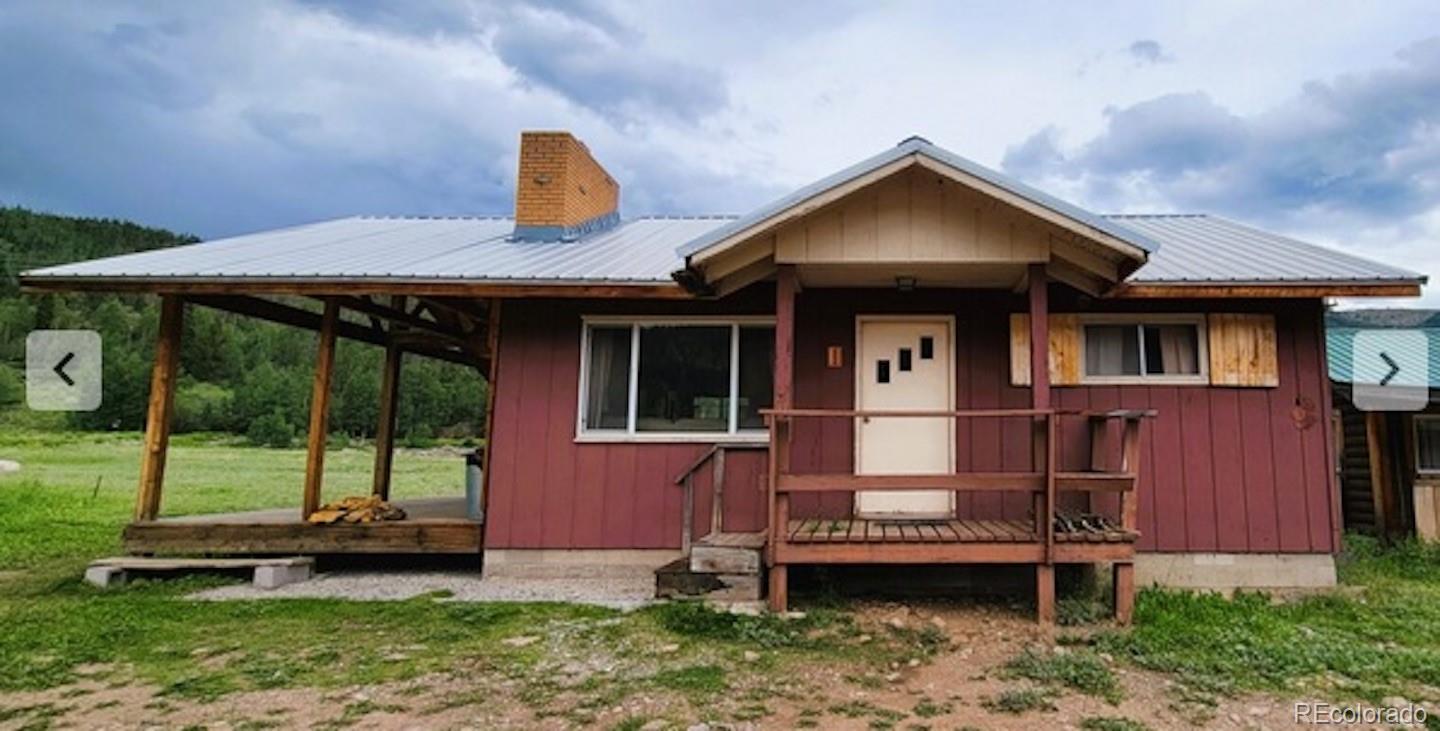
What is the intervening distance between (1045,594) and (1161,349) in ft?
9.16

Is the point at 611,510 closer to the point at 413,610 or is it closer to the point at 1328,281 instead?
the point at 413,610

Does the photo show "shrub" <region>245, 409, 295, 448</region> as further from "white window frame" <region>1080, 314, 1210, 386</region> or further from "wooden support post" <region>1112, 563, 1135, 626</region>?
"wooden support post" <region>1112, 563, 1135, 626</region>

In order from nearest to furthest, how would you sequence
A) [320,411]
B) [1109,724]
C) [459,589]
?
[1109,724], [459,589], [320,411]

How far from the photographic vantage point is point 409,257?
7.53 meters

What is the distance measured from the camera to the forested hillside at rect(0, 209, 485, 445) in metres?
40.9

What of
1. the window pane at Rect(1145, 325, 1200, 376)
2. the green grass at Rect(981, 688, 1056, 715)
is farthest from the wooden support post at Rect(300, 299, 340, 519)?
the window pane at Rect(1145, 325, 1200, 376)

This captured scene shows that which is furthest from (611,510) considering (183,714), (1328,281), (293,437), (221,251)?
(293,437)

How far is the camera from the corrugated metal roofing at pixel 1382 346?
9.66 m

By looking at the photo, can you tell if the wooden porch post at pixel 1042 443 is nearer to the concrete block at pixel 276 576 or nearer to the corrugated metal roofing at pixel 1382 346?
the corrugated metal roofing at pixel 1382 346

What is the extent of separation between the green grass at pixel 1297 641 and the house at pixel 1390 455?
319cm

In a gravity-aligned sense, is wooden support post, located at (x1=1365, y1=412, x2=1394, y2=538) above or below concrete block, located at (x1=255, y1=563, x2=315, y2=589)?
above

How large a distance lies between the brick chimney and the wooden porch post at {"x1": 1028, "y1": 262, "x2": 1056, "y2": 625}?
5.47 meters

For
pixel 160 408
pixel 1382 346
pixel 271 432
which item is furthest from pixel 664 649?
pixel 271 432

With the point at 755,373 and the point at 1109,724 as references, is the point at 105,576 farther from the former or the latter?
the point at 1109,724
